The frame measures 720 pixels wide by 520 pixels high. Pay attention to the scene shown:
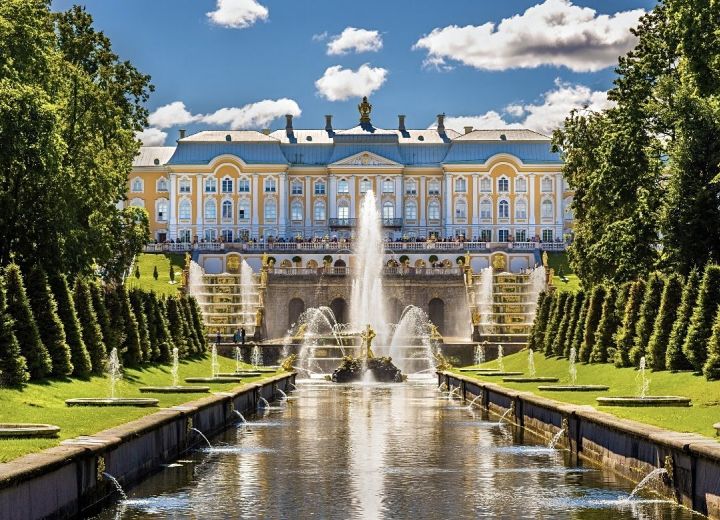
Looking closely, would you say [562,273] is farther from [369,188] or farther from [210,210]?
[210,210]

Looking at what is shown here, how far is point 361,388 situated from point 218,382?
982cm

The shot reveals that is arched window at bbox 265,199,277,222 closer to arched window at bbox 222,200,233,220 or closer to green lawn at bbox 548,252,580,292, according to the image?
arched window at bbox 222,200,233,220

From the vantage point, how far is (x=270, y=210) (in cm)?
11531

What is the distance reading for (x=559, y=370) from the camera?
37188mm

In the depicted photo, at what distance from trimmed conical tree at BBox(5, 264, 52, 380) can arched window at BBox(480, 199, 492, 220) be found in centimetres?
9078

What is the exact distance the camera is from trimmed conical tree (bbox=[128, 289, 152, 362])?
36.5 metres

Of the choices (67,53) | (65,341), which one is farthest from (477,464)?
(67,53)

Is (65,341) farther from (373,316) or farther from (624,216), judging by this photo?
(373,316)

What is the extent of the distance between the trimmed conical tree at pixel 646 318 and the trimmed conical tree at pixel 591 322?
16.2ft

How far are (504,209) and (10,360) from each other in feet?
309

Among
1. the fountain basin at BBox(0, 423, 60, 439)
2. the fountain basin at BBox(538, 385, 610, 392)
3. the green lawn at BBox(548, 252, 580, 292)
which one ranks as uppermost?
the green lawn at BBox(548, 252, 580, 292)

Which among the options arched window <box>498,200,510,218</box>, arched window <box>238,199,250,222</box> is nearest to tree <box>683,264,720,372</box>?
arched window <box>498,200,510,218</box>

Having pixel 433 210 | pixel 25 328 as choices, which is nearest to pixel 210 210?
pixel 433 210

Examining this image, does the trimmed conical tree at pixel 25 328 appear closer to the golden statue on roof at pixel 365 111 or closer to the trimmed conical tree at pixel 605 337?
the trimmed conical tree at pixel 605 337
